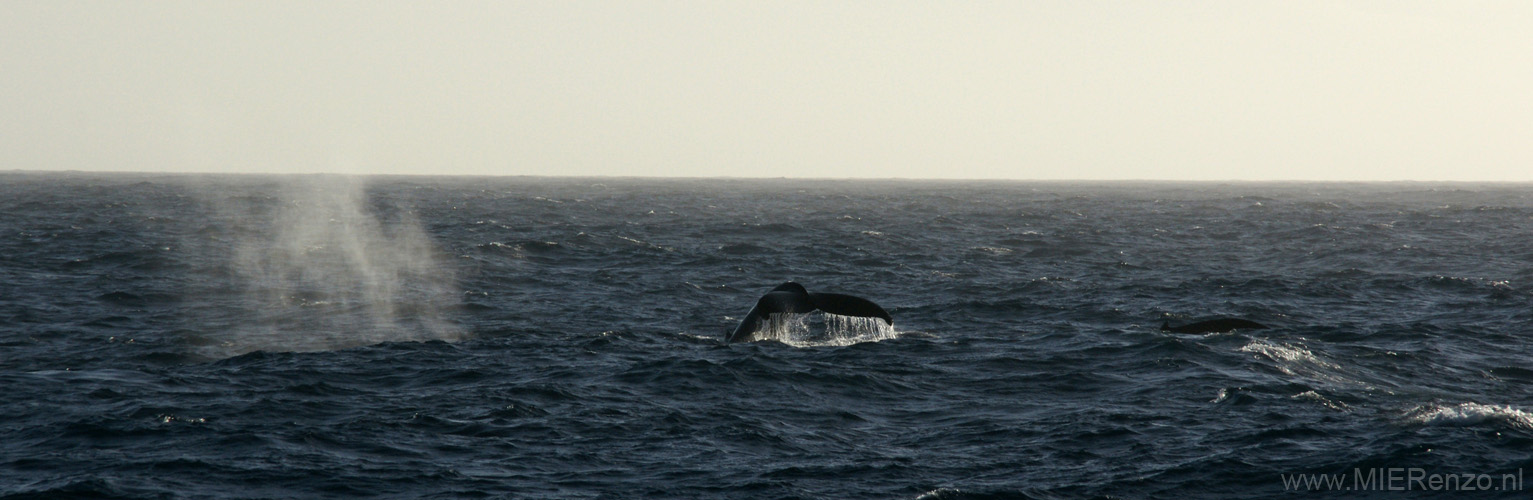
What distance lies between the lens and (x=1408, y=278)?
4000 cm

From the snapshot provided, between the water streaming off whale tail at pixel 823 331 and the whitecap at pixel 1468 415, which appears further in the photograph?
the water streaming off whale tail at pixel 823 331

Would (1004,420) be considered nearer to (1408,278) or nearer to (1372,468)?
(1372,468)

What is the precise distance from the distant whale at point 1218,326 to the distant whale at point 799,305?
6.16m

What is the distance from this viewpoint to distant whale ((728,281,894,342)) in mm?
22969

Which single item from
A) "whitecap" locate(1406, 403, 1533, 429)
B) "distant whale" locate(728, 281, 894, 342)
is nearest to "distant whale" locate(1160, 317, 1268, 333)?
"distant whale" locate(728, 281, 894, 342)

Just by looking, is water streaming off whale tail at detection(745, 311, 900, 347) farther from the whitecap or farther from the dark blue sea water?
the whitecap

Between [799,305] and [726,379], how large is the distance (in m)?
2.79

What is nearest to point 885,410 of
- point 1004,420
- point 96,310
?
point 1004,420

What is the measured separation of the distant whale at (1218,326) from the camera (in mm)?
26031

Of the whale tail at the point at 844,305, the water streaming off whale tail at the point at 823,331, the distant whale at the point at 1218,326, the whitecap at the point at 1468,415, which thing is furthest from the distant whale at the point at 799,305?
the whitecap at the point at 1468,415

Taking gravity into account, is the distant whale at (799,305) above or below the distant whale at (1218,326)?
above

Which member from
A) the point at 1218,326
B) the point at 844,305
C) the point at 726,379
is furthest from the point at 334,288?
the point at 1218,326

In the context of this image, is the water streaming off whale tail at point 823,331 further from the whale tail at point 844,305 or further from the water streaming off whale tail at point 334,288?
the water streaming off whale tail at point 334,288

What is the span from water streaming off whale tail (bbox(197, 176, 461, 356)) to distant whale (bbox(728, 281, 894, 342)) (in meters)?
6.31
